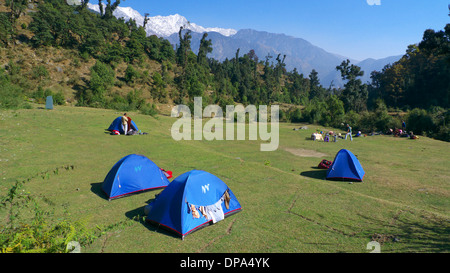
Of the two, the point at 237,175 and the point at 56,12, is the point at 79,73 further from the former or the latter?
the point at 237,175

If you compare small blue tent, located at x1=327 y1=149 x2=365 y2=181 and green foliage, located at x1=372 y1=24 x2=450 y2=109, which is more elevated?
green foliage, located at x1=372 y1=24 x2=450 y2=109

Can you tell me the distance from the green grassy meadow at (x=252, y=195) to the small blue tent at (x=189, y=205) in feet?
1.01

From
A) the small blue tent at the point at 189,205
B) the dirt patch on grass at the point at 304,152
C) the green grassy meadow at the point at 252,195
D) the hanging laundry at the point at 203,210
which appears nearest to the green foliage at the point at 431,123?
the green grassy meadow at the point at 252,195

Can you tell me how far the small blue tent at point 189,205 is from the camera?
8.24 metres

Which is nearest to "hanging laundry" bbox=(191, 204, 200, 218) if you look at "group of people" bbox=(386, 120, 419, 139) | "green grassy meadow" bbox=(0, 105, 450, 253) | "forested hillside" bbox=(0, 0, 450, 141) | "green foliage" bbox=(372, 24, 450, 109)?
"green grassy meadow" bbox=(0, 105, 450, 253)

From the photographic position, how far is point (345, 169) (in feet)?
48.0

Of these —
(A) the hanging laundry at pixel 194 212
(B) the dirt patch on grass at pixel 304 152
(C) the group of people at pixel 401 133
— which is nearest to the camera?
(A) the hanging laundry at pixel 194 212

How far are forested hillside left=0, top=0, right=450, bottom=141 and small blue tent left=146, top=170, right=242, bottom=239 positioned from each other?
85.2ft

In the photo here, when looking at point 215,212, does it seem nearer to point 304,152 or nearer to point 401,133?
point 304,152

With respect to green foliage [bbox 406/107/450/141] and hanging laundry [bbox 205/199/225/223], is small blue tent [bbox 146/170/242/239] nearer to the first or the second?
hanging laundry [bbox 205/199/225/223]

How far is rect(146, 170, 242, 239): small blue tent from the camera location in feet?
27.0

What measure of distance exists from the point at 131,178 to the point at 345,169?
37.6 ft

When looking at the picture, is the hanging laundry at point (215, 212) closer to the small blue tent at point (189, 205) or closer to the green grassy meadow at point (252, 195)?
the small blue tent at point (189, 205)

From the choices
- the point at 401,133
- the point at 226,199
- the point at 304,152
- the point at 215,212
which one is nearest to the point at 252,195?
the point at 226,199
